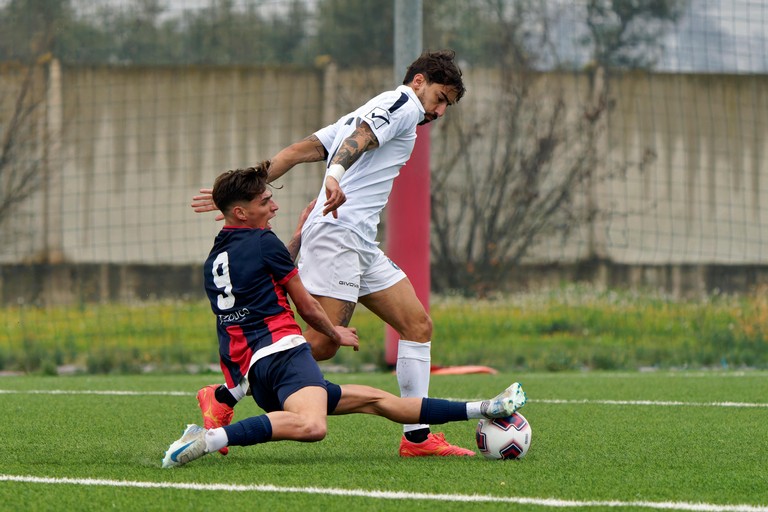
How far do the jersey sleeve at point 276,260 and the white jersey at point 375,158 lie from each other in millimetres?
688

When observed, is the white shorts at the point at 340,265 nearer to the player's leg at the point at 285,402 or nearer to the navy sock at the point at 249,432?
the player's leg at the point at 285,402

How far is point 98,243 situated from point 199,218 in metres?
1.44

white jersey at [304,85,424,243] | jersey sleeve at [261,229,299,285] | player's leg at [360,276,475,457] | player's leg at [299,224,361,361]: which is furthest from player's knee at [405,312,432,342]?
jersey sleeve at [261,229,299,285]

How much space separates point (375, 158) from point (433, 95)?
1.40 ft

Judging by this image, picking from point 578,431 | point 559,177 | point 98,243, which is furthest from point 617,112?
point 578,431

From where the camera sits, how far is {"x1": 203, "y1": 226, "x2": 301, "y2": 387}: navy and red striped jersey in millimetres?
5090

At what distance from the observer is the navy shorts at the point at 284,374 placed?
504 centimetres

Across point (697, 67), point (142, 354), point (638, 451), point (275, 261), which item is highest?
point (697, 67)

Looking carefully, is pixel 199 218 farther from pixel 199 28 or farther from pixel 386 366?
pixel 386 366

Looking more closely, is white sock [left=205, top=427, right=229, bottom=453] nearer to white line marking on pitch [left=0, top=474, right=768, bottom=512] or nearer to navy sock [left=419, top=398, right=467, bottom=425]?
white line marking on pitch [left=0, top=474, right=768, bottom=512]

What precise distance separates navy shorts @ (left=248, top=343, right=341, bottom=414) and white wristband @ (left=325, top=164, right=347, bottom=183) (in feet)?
2.60

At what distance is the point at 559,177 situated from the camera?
13.8 metres

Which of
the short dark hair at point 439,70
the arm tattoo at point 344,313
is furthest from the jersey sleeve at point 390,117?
the arm tattoo at point 344,313

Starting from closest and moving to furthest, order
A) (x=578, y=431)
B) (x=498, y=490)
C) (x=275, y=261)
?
1. (x=498, y=490)
2. (x=275, y=261)
3. (x=578, y=431)
